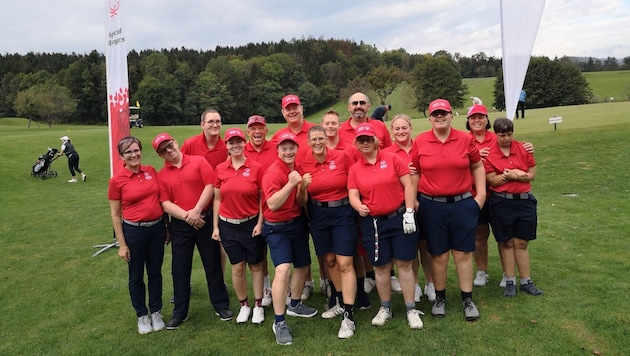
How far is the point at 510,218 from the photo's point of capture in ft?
15.4

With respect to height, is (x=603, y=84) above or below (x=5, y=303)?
above

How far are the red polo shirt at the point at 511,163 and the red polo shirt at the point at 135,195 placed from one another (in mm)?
3555

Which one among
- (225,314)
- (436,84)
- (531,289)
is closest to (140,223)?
(225,314)

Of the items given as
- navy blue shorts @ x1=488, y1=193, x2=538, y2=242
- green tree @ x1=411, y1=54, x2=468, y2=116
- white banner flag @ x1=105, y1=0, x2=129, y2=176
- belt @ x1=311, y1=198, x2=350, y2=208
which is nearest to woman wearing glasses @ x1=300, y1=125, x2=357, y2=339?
belt @ x1=311, y1=198, x2=350, y2=208

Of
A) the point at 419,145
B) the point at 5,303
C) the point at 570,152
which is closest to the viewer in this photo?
the point at 419,145

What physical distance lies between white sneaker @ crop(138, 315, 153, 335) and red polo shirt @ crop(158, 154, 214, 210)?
1283 mm

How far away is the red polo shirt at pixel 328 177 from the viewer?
4.18m

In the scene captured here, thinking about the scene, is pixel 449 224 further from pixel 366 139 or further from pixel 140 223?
pixel 140 223

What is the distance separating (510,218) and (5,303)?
6243 millimetres

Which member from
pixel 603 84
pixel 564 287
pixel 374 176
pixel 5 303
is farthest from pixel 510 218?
pixel 603 84

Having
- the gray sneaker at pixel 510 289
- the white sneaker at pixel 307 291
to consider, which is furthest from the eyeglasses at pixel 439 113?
the white sneaker at pixel 307 291

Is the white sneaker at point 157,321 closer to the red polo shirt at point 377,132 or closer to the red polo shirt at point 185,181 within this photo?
the red polo shirt at point 185,181

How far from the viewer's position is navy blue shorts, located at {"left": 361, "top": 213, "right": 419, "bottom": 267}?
416 cm

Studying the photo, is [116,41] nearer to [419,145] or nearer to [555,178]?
[419,145]
